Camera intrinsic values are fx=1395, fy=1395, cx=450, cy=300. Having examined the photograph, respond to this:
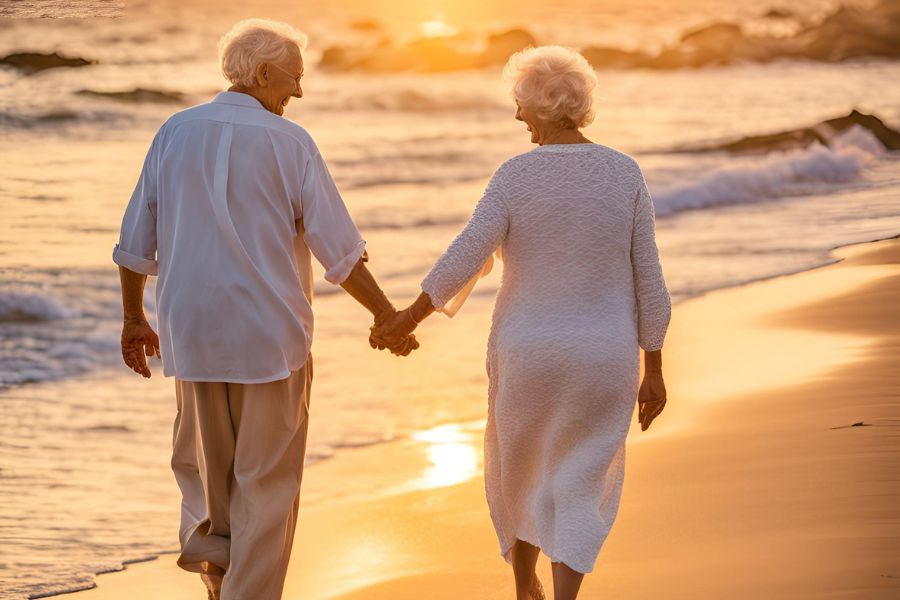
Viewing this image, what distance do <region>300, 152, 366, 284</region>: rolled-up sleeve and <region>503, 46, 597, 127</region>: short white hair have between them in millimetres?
632

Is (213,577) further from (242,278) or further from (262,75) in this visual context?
(262,75)

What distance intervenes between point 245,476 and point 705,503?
2001mm

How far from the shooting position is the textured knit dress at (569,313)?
13.3ft

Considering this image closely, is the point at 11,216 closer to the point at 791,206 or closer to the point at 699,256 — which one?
the point at 699,256

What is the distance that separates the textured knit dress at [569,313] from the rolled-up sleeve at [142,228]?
85 cm

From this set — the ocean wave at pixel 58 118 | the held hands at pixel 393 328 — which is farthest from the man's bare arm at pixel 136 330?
the ocean wave at pixel 58 118

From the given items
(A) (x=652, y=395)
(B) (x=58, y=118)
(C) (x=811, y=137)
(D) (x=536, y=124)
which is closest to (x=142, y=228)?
(D) (x=536, y=124)

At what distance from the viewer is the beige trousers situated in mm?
4176

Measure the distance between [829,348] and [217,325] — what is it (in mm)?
4696

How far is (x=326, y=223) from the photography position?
13.5ft

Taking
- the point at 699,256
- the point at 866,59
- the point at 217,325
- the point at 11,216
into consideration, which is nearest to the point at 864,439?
the point at 217,325

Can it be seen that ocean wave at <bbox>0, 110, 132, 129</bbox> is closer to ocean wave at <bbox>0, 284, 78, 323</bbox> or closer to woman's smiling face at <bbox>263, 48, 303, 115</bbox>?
ocean wave at <bbox>0, 284, 78, 323</bbox>

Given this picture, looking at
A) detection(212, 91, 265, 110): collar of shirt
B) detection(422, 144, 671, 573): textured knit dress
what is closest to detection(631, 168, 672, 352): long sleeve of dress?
detection(422, 144, 671, 573): textured knit dress

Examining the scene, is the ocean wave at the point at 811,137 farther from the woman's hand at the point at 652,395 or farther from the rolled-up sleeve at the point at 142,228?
the rolled-up sleeve at the point at 142,228
